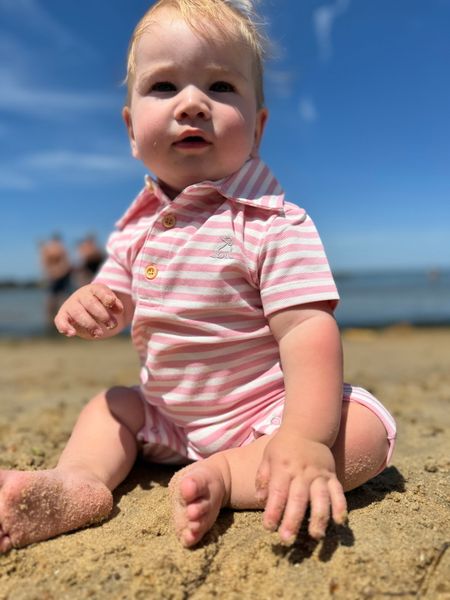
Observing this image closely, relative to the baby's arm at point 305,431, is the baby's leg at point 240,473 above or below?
below

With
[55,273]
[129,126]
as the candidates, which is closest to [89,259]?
[55,273]

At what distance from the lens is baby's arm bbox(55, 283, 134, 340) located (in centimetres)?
173

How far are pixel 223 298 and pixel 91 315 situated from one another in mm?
424

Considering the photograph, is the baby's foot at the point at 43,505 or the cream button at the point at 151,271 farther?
the cream button at the point at 151,271

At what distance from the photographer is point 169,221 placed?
68.9 inches

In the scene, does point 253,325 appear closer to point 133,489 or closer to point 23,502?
point 133,489

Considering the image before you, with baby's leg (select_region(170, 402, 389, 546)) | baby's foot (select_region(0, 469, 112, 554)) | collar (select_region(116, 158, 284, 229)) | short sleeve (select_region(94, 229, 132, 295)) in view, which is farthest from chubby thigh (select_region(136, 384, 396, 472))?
collar (select_region(116, 158, 284, 229))

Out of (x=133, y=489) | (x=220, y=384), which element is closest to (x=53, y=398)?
(x=133, y=489)

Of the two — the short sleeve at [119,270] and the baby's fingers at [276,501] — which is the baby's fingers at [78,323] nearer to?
the short sleeve at [119,270]

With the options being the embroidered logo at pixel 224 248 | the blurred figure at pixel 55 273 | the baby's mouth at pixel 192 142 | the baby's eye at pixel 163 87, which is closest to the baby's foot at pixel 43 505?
the embroidered logo at pixel 224 248

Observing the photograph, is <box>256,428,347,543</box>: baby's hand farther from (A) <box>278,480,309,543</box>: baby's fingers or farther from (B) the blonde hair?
(B) the blonde hair

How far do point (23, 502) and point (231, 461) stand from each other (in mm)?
537

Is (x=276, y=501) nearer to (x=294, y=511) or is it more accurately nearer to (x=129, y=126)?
(x=294, y=511)

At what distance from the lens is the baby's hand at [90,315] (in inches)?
68.1
